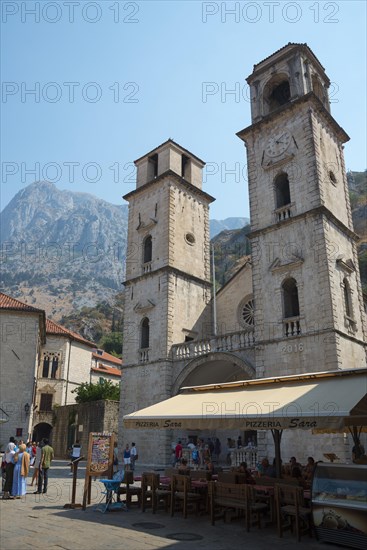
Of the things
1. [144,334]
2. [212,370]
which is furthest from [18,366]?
[212,370]

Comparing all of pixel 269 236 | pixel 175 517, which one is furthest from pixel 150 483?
pixel 269 236

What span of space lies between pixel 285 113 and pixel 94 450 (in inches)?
775

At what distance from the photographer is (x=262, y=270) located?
22.0 metres

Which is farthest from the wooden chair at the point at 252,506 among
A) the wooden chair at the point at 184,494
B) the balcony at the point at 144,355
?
the balcony at the point at 144,355

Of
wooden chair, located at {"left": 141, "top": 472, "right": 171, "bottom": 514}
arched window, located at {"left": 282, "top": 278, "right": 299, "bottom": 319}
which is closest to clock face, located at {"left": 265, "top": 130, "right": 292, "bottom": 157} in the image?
arched window, located at {"left": 282, "top": 278, "right": 299, "bottom": 319}

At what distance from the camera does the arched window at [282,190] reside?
23303 millimetres

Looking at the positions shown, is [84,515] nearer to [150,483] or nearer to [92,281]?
[150,483]

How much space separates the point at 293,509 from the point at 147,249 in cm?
2314

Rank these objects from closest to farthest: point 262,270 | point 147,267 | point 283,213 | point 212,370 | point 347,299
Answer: point 347,299 → point 262,270 → point 283,213 → point 212,370 → point 147,267

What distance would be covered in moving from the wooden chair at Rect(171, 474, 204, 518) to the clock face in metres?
18.1

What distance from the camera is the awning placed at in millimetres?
7387

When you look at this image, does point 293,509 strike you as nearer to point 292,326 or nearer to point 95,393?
point 292,326

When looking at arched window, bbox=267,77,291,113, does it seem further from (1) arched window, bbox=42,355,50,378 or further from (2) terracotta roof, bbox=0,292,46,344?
(1) arched window, bbox=42,355,50,378

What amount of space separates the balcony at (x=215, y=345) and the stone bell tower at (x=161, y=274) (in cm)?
74
